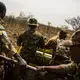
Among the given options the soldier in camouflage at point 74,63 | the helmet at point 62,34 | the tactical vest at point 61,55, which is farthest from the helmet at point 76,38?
the helmet at point 62,34

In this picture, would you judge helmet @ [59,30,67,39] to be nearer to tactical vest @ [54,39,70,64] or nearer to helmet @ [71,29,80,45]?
tactical vest @ [54,39,70,64]

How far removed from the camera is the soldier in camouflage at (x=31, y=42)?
820 cm

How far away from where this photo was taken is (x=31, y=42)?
820cm

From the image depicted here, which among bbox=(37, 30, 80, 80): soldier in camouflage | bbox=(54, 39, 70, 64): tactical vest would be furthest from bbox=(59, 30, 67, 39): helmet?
bbox=(37, 30, 80, 80): soldier in camouflage

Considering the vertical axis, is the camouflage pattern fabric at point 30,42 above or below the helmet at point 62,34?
below

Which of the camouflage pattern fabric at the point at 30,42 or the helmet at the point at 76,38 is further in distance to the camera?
the camouflage pattern fabric at the point at 30,42

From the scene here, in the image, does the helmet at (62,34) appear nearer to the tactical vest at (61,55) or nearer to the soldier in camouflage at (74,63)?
the tactical vest at (61,55)

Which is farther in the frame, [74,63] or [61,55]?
[61,55]

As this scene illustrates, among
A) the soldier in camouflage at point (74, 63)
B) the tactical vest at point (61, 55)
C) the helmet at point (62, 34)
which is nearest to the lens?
the soldier in camouflage at point (74, 63)

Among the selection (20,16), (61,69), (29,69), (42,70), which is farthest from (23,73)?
(20,16)

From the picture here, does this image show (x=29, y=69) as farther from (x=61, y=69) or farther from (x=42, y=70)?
(x=61, y=69)

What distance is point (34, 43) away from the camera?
324 inches

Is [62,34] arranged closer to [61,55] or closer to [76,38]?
[61,55]

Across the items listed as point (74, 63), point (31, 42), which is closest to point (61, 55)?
point (31, 42)
